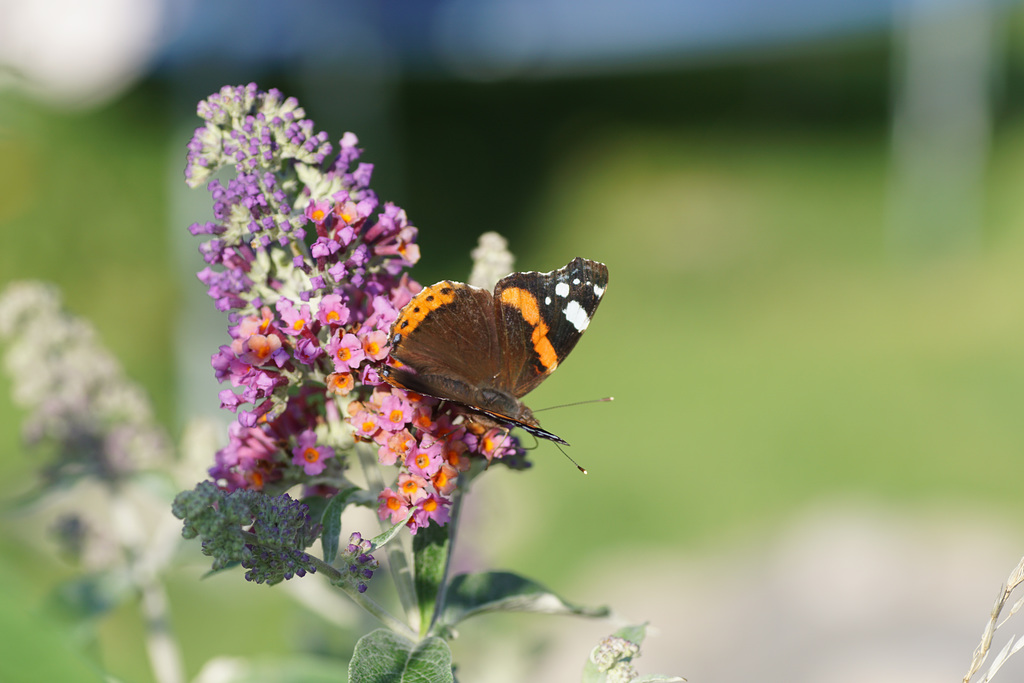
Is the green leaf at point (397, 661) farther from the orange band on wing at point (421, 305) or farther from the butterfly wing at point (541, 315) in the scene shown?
the butterfly wing at point (541, 315)

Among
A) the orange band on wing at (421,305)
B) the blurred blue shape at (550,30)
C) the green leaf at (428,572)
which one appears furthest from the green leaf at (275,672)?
the blurred blue shape at (550,30)

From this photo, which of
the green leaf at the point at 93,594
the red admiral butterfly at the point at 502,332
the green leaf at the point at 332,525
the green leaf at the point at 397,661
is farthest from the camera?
the green leaf at the point at 93,594

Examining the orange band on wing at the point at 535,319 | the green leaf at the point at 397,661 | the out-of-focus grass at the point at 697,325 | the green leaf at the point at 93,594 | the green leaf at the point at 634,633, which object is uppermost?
the out-of-focus grass at the point at 697,325

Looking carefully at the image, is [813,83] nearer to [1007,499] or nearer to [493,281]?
[1007,499]

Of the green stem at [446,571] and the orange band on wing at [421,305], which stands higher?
the orange band on wing at [421,305]

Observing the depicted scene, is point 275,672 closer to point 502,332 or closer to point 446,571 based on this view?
point 446,571

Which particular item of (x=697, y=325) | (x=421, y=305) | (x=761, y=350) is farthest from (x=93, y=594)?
(x=697, y=325)
